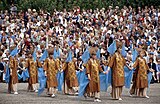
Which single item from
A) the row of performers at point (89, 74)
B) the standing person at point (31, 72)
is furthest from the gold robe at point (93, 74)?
the standing person at point (31, 72)

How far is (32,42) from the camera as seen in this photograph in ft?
104

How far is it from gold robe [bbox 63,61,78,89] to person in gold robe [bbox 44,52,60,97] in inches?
37.5

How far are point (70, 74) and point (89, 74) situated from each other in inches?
118

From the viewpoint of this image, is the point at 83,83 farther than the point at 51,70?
No

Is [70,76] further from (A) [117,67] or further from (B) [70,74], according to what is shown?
(A) [117,67]

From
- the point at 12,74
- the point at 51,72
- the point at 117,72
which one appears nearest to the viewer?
the point at 117,72

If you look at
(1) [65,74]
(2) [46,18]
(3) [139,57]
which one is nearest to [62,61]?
(1) [65,74]

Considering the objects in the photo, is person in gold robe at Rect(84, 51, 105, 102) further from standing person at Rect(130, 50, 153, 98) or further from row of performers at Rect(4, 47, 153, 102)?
standing person at Rect(130, 50, 153, 98)

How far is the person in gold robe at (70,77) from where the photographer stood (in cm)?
2416

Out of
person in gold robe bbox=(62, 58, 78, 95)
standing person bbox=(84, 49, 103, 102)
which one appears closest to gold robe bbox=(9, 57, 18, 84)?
person in gold robe bbox=(62, 58, 78, 95)

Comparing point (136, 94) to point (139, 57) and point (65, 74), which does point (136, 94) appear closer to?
point (139, 57)

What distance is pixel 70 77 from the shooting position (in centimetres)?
2420

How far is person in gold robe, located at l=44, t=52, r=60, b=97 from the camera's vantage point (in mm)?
22922

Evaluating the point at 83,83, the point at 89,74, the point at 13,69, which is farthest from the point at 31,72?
the point at 89,74
